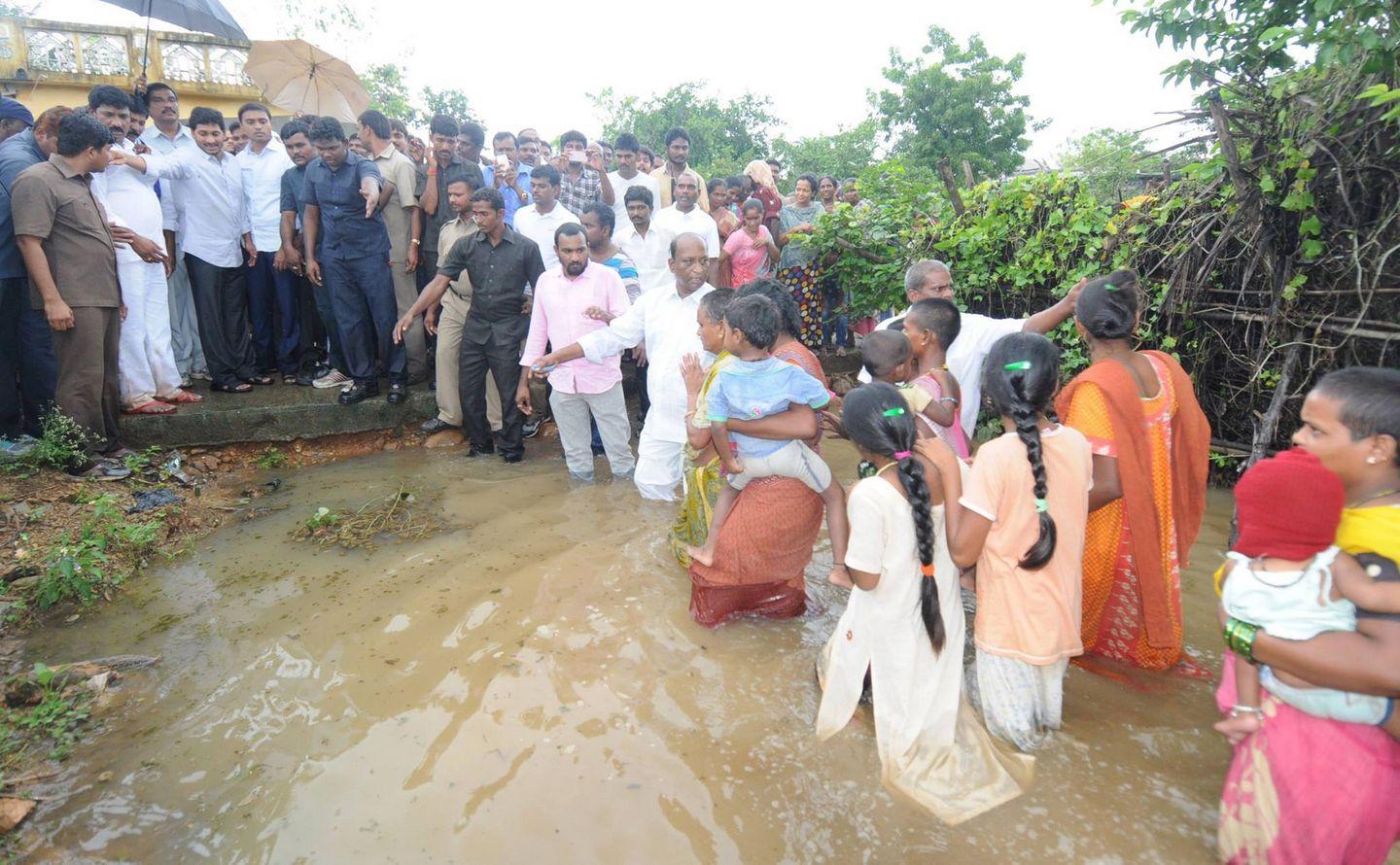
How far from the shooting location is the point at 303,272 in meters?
6.63

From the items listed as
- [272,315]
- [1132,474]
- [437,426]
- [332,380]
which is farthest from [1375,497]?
[272,315]

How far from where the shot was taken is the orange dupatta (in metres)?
2.90

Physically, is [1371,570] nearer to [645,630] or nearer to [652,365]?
[645,630]

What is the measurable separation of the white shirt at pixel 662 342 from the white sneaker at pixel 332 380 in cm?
277

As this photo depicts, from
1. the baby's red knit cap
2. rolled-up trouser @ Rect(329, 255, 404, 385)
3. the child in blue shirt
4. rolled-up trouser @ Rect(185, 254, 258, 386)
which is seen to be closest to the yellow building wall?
rolled-up trouser @ Rect(185, 254, 258, 386)

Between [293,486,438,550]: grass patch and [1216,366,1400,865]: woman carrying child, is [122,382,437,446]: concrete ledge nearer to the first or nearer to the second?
[293,486,438,550]: grass patch

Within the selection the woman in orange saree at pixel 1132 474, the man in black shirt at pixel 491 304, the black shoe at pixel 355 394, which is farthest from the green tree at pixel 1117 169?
the black shoe at pixel 355 394

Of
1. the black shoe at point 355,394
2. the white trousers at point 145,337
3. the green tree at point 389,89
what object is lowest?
the black shoe at point 355,394

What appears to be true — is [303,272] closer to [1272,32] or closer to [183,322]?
[183,322]

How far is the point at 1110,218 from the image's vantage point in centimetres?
541

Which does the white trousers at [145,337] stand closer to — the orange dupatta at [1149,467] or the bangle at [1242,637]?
the orange dupatta at [1149,467]

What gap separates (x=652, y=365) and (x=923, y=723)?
9.31ft

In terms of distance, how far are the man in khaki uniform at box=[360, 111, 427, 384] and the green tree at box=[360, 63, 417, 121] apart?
17188mm

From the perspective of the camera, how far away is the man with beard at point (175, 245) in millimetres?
6102
